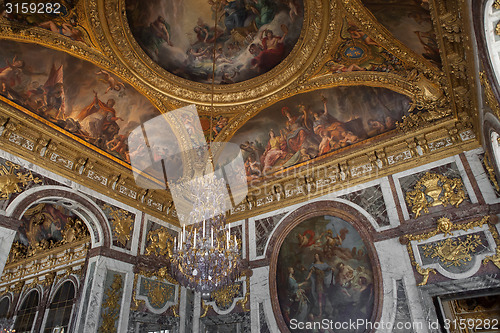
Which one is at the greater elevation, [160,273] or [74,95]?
[74,95]

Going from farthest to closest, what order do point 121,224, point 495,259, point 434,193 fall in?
point 121,224 → point 434,193 → point 495,259

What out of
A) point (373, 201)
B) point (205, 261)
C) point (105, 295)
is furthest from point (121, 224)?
point (373, 201)

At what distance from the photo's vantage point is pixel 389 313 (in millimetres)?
7520

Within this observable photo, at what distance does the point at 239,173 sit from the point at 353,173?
406cm

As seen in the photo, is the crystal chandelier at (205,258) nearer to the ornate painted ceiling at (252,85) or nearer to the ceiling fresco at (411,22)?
the ornate painted ceiling at (252,85)

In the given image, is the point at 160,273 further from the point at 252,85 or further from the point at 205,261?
the point at 252,85

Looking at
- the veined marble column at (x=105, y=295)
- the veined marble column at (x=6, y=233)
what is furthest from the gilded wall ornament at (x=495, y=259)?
the veined marble column at (x=6, y=233)

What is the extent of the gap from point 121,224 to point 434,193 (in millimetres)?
8653

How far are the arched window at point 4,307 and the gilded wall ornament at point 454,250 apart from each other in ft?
46.5

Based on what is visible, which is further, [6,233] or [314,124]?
[314,124]

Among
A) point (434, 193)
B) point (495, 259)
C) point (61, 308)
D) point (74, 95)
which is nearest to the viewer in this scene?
point (495, 259)

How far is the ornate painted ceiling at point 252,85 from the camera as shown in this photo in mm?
7598

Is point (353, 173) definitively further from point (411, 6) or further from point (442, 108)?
point (411, 6)

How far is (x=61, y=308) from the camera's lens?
9.94m
